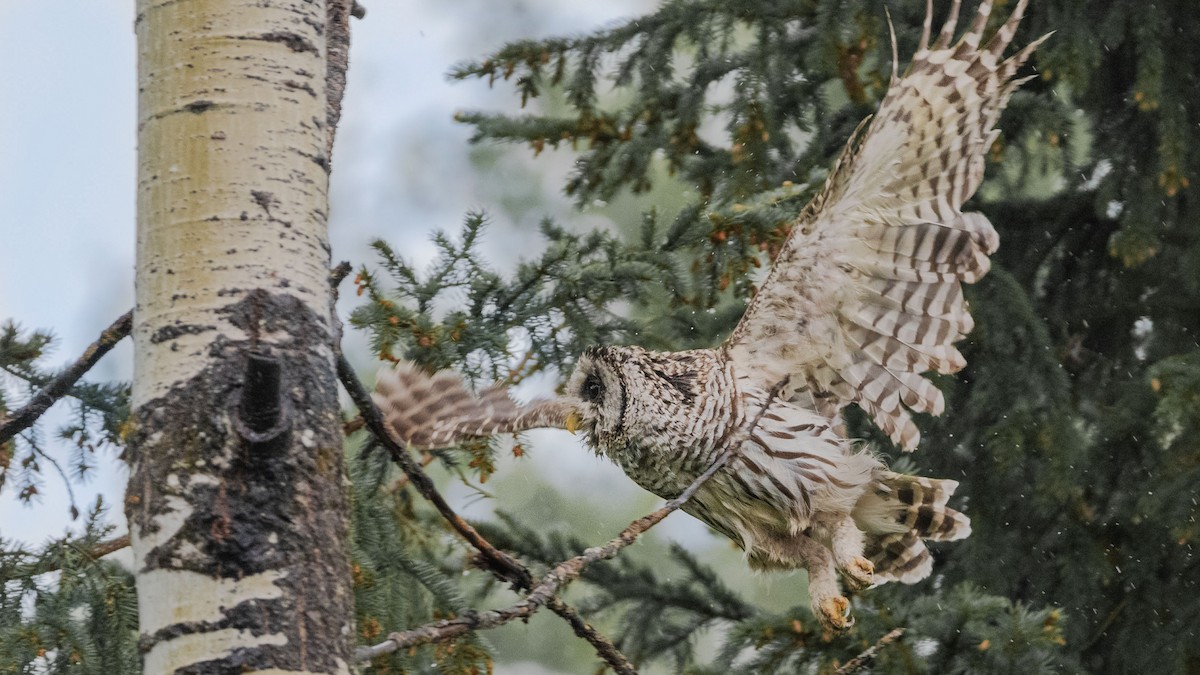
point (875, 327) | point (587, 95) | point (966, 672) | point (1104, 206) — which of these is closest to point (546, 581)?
point (875, 327)

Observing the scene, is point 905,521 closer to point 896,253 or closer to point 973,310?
point 896,253

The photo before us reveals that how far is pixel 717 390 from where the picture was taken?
3.48m

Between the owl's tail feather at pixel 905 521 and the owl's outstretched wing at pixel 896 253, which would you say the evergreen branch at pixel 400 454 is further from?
the owl's tail feather at pixel 905 521

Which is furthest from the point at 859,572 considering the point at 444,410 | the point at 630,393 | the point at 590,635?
the point at 590,635

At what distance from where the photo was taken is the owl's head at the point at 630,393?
3.39m

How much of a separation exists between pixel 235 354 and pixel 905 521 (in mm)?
2711

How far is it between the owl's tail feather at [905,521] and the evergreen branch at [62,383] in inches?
90.9

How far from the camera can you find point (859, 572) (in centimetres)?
338

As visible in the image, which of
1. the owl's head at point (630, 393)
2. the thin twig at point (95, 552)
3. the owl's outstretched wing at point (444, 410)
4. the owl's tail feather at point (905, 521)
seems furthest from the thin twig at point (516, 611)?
the owl's tail feather at point (905, 521)

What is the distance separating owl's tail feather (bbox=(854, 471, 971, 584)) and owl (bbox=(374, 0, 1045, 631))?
13 cm

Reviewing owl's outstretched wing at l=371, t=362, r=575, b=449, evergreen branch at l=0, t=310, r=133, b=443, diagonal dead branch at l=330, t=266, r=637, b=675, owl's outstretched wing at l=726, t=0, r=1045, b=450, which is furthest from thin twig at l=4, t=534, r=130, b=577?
owl's outstretched wing at l=726, t=0, r=1045, b=450

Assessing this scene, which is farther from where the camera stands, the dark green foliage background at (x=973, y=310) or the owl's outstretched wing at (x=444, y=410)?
the dark green foliage background at (x=973, y=310)

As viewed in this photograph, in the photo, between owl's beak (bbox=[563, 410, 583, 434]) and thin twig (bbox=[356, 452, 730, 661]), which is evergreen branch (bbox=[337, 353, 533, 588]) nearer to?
thin twig (bbox=[356, 452, 730, 661])

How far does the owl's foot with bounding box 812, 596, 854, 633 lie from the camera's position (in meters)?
3.30
